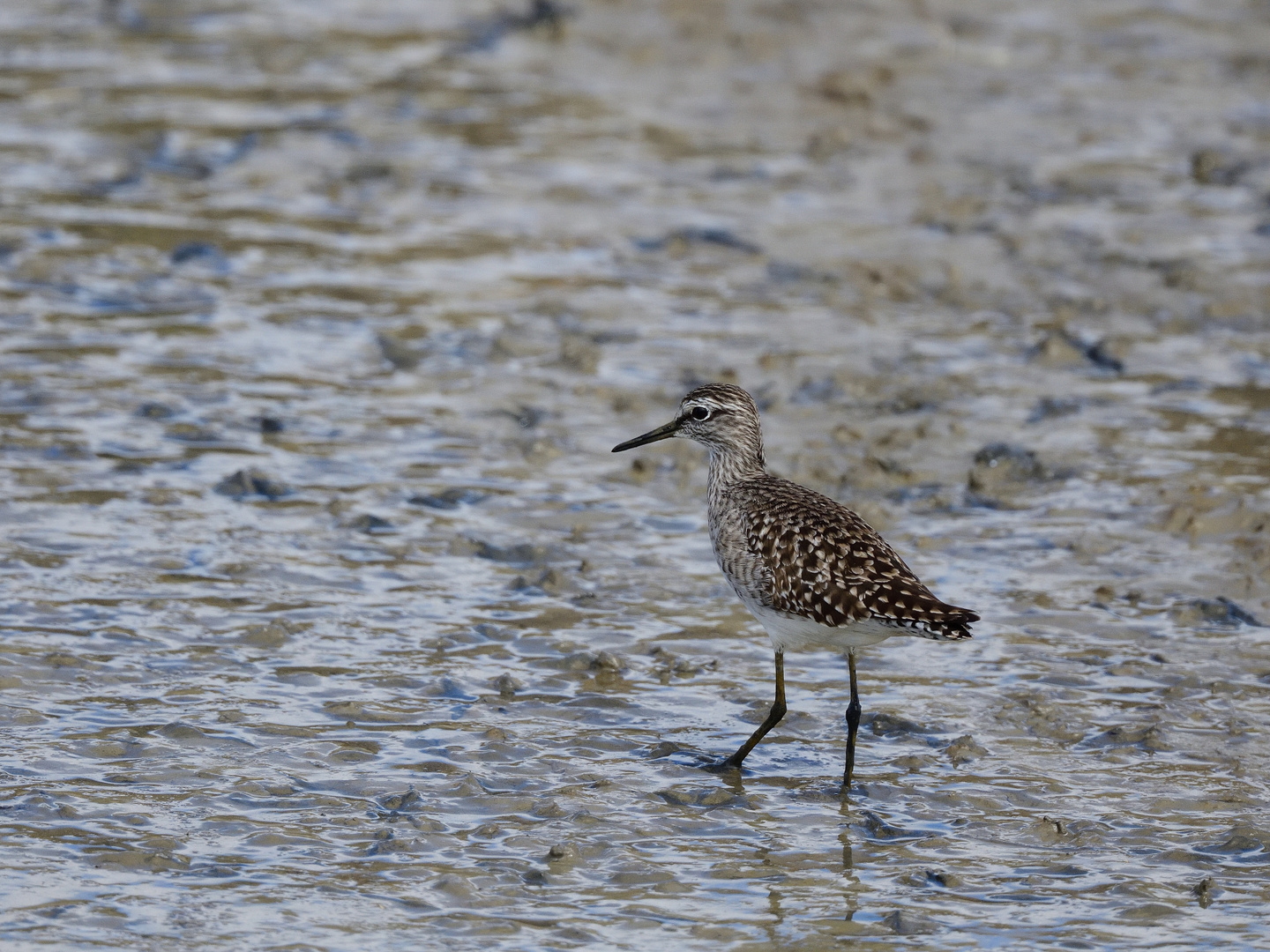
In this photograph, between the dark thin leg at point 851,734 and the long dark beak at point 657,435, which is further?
the long dark beak at point 657,435

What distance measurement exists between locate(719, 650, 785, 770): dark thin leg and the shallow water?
0.32 feet

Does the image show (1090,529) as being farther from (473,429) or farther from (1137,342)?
(473,429)

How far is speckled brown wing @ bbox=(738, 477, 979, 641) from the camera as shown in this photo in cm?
665

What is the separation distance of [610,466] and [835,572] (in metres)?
3.17

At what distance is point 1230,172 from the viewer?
14125 mm

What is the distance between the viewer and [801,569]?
7.00m

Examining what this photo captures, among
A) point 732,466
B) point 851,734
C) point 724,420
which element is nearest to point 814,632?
point 851,734

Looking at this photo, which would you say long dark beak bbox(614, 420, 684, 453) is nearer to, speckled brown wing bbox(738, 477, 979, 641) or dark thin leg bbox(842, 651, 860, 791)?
speckled brown wing bbox(738, 477, 979, 641)

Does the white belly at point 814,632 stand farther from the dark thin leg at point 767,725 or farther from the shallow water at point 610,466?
the shallow water at point 610,466

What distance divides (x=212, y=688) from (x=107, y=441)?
2.71 meters

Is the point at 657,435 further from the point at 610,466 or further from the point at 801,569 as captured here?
the point at 610,466

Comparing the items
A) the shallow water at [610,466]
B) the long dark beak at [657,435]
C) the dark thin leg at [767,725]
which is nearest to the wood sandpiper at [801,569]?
the dark thin leg at [767,725]

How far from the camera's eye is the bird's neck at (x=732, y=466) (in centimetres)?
791

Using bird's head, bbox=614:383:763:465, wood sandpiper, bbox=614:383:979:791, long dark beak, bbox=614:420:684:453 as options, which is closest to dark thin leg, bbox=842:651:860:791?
wood sandpiper, bbox=614:383:979:791
